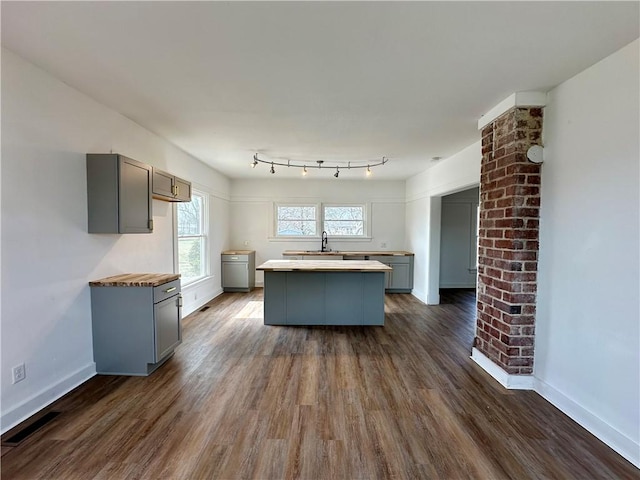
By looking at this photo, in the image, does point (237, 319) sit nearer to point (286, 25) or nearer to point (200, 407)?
point (200, 407)

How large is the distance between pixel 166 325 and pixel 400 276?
461 cm

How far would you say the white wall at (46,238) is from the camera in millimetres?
1968

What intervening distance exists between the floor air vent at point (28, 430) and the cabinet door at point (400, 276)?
5310 millimetres

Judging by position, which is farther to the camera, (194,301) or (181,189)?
(194,301)

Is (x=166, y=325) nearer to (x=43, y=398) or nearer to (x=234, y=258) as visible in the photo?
(x=43, y=398)

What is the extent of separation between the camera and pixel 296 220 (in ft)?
22.3

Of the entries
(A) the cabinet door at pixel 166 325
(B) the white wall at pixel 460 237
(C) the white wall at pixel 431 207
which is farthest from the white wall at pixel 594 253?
(B) the white wall at pixel 460 237

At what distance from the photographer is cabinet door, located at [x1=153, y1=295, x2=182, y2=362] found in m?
2.71

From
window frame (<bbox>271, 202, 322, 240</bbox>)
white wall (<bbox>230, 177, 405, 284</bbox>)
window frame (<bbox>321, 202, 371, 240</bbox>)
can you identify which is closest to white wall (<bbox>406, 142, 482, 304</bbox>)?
white wall (<bbox>230, 177, 405, 284</bbox>)

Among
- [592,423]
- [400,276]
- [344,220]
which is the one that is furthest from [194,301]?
[592,423]

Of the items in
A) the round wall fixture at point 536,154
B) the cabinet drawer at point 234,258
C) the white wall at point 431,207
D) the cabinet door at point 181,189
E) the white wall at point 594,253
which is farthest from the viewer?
the cabinet drawer at point 234,258

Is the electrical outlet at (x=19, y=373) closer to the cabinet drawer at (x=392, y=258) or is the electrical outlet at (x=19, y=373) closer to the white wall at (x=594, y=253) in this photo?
the white wall at (x=594, y=253)

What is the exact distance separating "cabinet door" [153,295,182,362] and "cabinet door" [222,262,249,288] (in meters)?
3.01

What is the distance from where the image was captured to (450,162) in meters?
4.55
